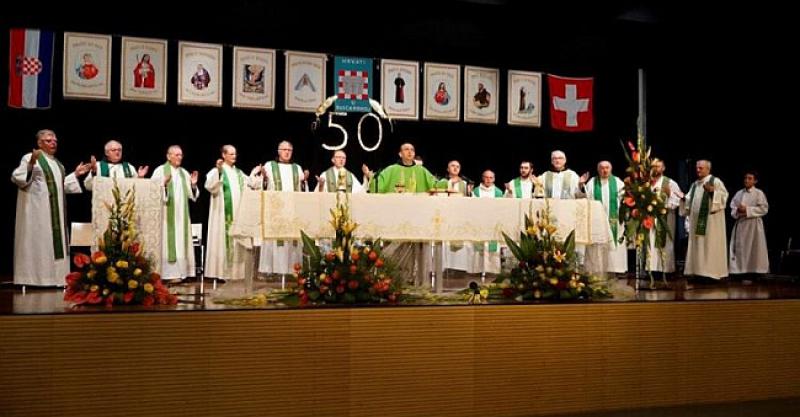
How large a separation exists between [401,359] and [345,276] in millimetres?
849

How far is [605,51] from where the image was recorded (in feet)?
44.0

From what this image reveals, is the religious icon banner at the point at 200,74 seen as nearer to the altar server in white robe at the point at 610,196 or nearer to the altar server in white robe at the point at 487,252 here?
the altar server in white robe at the point at 487,252

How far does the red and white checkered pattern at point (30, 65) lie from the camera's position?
417 inches

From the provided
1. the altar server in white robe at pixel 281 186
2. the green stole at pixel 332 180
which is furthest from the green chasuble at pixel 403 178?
the altar server in white robe at pixel 281 186

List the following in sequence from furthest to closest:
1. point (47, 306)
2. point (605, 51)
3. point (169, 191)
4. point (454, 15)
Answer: point (605, 51) → point (454, 15) → point (169, 191) → point (47, 306)

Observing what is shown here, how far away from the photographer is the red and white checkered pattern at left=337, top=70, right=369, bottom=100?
39.0 feet

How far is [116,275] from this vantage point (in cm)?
594

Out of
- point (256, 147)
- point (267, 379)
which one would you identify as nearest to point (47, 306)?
point (267, 379)

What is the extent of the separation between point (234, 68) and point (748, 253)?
26.9 ft

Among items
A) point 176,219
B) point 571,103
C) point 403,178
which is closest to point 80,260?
point 403,178

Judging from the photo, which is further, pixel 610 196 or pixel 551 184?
pixel 610 196

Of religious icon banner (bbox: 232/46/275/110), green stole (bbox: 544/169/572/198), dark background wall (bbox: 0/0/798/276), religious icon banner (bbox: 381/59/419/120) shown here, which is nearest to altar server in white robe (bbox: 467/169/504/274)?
green stole (bbox: 544/169/572/198)

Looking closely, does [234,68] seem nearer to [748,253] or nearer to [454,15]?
[454,15]

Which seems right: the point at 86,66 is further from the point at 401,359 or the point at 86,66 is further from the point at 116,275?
the point at 401,359
